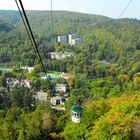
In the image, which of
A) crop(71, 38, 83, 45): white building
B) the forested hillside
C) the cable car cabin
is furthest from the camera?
crop(71, 38, 83, 45): white building

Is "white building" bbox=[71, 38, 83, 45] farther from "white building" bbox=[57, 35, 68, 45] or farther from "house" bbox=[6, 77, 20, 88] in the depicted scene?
"house" bbox=[6, 77, 20, 88]

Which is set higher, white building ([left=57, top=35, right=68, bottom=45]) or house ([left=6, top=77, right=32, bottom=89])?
house ([left=6, top=77, right=32, bottom=89])

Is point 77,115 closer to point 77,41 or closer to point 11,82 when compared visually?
point 11,82

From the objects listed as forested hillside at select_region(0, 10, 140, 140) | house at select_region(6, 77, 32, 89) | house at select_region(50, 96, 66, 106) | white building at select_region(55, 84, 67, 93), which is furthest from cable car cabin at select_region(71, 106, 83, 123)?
house at select_region(6, 77, 32, 89)

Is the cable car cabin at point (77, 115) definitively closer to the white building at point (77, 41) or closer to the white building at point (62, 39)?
the white building at point (77, 41)

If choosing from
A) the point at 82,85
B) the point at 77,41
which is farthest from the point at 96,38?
the point at 82,85

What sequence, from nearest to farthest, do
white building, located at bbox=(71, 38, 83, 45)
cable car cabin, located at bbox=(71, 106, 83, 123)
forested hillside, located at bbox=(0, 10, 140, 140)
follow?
forested hillside, located at bbox=(0, 10, 140, 140), cable car cabin, located at bbox=(71, 106, 83, 123), white building, located at bbox=(71, 38, 83, 45)

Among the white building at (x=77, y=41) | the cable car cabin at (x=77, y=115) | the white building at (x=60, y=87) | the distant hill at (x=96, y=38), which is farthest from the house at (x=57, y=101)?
the white building at (x=77, y=41)

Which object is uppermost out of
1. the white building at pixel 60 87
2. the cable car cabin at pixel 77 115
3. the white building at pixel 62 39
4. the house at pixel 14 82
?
the cable car cabin at pixel 77 115
